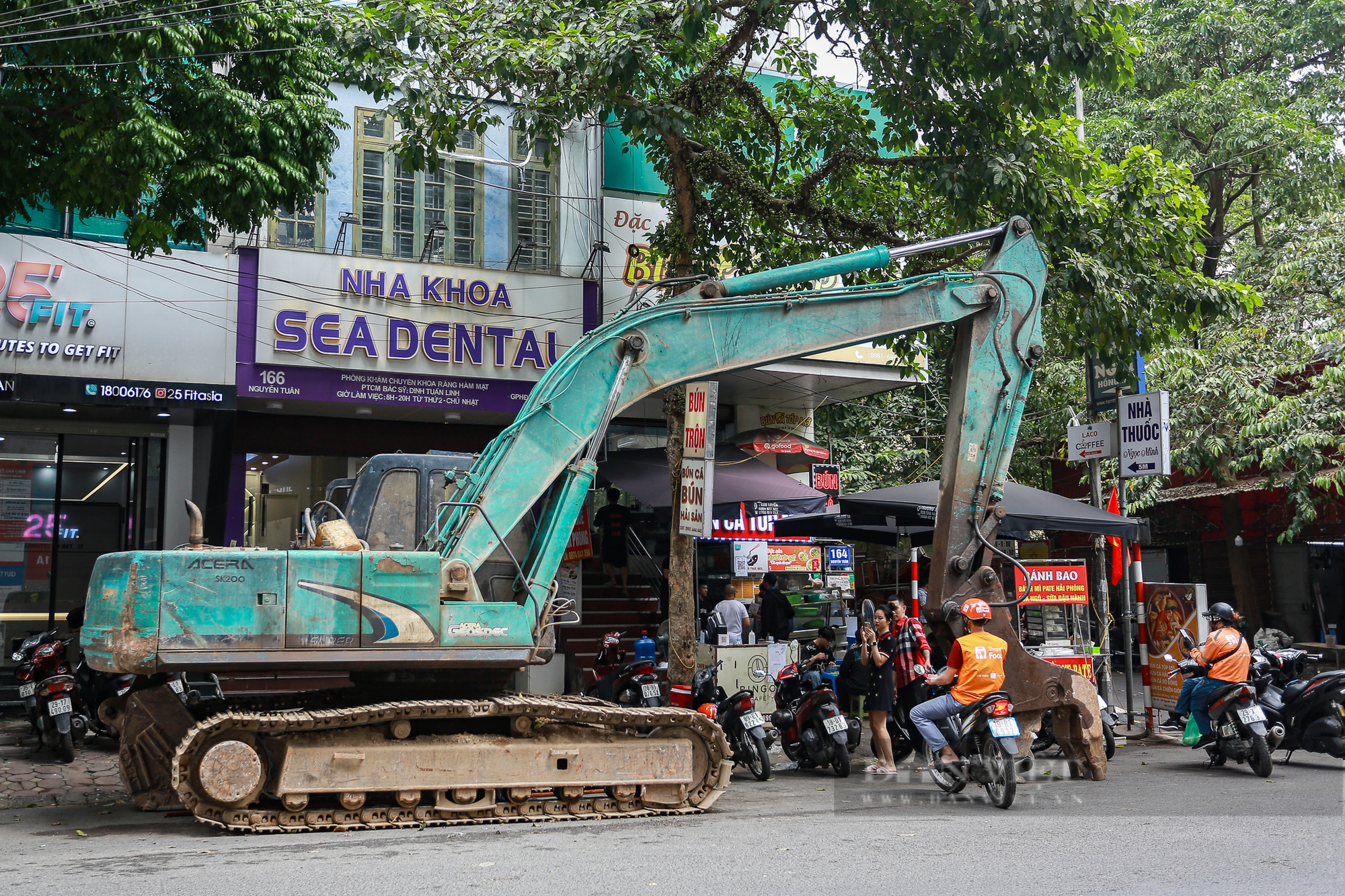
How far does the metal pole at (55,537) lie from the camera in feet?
52.3

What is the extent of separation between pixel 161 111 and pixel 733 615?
934cm

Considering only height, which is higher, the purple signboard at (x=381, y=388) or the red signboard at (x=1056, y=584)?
the purple signboard at (x=381, y=388)

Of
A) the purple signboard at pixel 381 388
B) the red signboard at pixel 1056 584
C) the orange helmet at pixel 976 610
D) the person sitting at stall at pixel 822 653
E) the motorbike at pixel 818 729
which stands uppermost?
the purple signboard at pixel 381 388

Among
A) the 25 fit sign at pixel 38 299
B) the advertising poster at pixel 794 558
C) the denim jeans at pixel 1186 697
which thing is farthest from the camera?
the advertising poster at pixel 794 558

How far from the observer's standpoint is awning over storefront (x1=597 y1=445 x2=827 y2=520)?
609 inches

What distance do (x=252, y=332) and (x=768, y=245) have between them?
23.3ft

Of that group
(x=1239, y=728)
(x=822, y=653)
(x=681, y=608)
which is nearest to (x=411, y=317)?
(x=681, y=608)

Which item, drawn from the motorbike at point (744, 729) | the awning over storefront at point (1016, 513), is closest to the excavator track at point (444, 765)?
the motorbike at point (744, 729)

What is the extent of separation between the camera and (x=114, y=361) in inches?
570

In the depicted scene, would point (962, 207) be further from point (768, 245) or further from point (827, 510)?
point (827, 510)

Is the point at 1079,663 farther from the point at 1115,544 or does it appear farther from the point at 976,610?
the point at 976,610

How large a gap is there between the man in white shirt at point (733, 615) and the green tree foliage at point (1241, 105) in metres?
12.5

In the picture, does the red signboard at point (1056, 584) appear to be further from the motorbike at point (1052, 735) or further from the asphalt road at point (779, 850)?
the asphalt road at point (779, 850)

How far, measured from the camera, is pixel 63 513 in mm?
16047
